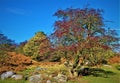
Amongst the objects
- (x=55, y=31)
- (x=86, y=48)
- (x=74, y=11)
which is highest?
(x=74, y=11)

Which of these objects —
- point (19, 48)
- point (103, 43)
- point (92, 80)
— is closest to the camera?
point (92, 80)

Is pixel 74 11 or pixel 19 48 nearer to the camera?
pixel 74 11

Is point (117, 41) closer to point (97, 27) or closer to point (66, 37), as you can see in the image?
point (97, 27)

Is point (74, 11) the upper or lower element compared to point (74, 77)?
upper

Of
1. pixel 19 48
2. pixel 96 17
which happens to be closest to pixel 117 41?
pixel 96 17

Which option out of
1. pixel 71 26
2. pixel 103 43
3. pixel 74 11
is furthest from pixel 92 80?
pixel 74 11

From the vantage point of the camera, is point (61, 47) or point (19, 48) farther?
point (19, 48)

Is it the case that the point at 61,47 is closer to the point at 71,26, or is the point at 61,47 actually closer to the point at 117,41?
the point at 71,26

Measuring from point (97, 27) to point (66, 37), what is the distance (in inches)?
101

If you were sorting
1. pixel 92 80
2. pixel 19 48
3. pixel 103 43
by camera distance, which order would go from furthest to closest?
pixel 19 48 → pixel 103 43 → pixel 92 80

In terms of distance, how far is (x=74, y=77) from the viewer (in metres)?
18.6

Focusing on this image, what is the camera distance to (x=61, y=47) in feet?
59.9

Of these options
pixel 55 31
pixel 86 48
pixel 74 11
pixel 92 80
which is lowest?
pixel 92 80

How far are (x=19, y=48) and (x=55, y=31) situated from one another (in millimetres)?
21840
